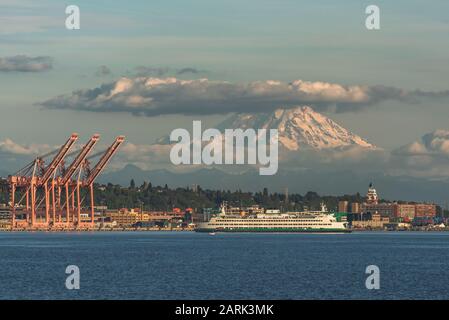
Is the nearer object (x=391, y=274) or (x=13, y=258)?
(x=391, y=274)

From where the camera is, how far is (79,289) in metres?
70.8

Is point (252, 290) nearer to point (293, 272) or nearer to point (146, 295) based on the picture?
point (146, 295)

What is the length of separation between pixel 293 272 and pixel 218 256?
3283cm

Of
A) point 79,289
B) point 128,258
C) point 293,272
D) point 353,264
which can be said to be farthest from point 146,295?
point 128,258

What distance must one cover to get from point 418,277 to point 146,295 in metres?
26.9
